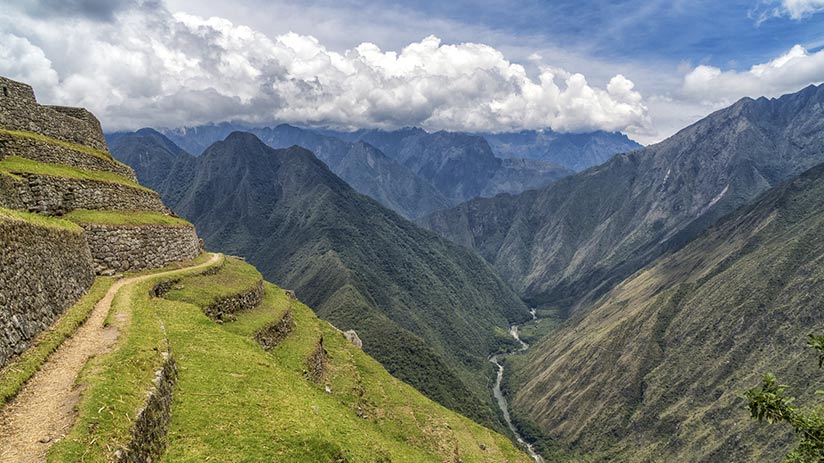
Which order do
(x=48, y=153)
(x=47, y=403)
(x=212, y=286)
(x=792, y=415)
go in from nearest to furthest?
(x=792, y=415) < (x=47, y=403) < (x=212, y=286) < (x=48, y=153)

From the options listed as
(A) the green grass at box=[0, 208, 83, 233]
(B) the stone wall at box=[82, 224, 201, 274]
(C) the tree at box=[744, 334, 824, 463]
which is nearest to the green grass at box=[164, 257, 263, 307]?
(B) the stone wall at box=[82, 224, 201, 274]

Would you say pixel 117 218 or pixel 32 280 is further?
pixel 117 218

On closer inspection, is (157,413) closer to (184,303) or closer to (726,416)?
(184,303)

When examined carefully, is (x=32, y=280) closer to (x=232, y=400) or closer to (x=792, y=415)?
(x=232, y=400)

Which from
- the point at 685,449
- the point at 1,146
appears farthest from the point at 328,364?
the point at 685,449

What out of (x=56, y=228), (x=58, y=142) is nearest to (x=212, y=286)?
(x=56, y=228)

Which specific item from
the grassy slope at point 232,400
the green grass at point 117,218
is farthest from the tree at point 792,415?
the green grass at point 117,218

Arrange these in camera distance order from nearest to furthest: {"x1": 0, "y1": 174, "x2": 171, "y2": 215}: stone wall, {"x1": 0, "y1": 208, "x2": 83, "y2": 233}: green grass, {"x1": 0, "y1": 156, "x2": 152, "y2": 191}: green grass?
{"x1": 0, "y1": 208, "x2": 83, "y2": 233}: green grass, {"x1": 0, "y1": 174, "x2": 171, "y2": 215}: stone wall, {"x1": 0, "y1": 156, "x2": 152, "y2": 191}: green grass

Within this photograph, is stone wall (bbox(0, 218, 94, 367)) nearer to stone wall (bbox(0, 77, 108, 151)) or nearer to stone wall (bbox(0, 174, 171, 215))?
stone wall (bbox(0, 174, 171, 215))
